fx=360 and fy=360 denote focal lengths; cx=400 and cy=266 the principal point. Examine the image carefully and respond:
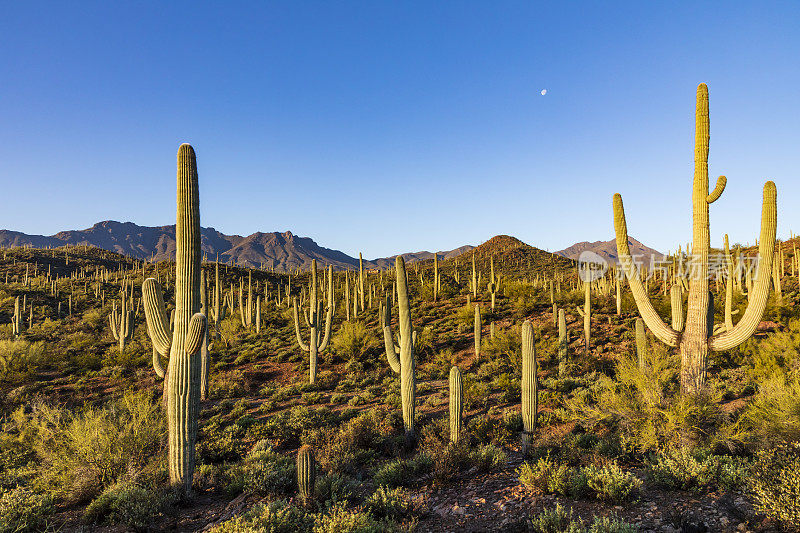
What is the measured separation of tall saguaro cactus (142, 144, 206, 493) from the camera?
710 centimetres

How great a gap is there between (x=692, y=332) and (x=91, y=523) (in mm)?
Result: 12474

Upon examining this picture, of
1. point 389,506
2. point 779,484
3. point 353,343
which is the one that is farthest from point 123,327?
point 779,484

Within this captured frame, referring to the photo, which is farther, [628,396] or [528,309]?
[528,309]

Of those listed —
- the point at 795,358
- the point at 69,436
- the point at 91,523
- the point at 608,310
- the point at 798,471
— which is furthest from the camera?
the point at 608,310

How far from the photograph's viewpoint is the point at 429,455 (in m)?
8.17

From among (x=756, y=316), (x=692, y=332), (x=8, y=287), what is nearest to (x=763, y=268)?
(x=756, y=316)

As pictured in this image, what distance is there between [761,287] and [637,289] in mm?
2341

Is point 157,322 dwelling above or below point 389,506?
above

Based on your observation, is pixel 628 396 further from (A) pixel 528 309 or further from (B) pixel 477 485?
(A) pixel 528 309

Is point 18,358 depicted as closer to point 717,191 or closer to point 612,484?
point 612,484

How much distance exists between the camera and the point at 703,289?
8305 millimetres

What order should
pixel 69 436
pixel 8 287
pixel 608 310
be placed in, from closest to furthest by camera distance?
pixel 69 436 < pixel 608 310 < pixel 8 287

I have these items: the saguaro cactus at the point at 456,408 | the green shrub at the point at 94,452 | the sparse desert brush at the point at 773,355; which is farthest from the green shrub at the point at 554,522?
the sparse desert brush at the point at 773,355

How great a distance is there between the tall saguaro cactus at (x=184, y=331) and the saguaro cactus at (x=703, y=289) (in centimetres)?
1022
